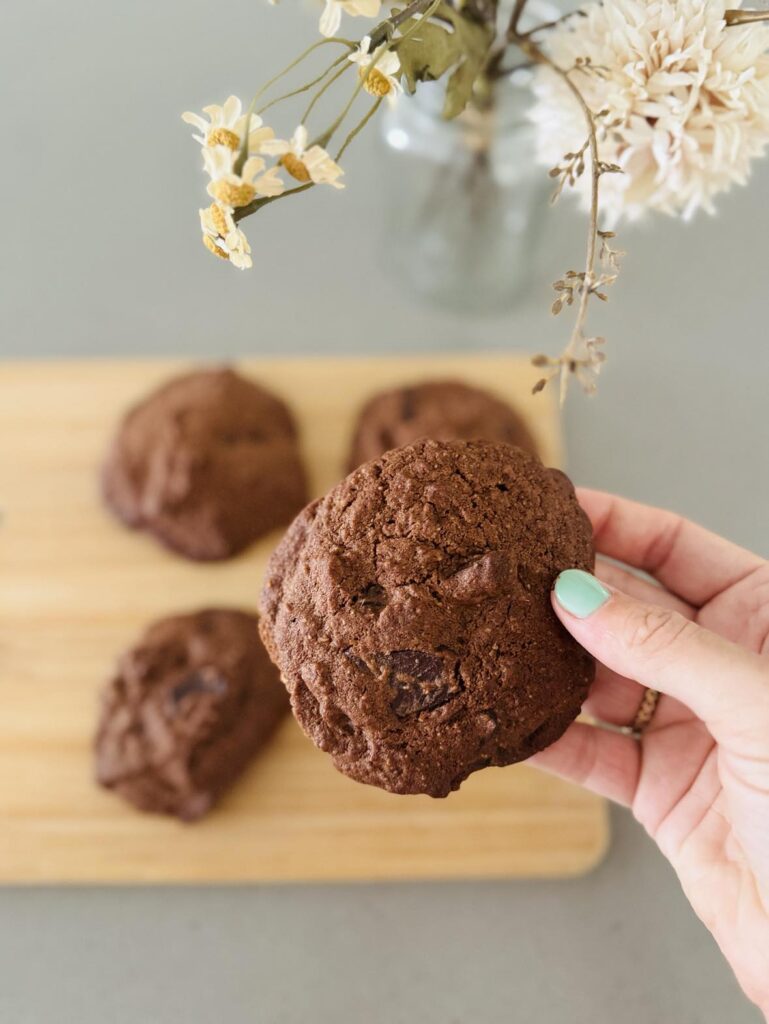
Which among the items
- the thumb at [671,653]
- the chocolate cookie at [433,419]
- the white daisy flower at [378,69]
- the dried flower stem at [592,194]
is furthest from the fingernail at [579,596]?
the chocolate cookie at [433,419]

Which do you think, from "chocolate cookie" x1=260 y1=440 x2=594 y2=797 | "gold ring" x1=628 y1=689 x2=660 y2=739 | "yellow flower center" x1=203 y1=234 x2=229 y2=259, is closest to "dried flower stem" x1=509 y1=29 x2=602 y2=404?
"chocolate cookie" x1=260 y1=440 x2=594 y2=797

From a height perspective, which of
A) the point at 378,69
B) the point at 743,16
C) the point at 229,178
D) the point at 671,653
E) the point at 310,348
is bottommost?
the point at 310,348

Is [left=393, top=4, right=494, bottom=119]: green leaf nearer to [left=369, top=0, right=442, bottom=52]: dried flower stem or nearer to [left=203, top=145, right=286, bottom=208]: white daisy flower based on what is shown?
[left=369, top=0, right=442, bottom=52]: dried flower stem

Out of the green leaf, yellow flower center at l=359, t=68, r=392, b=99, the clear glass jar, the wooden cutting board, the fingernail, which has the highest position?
the green leaf

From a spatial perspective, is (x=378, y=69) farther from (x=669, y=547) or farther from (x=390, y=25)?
(x=669, y=547)

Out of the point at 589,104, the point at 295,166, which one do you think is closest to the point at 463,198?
the point at 589,104

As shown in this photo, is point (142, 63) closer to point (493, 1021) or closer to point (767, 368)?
point (767, 368)

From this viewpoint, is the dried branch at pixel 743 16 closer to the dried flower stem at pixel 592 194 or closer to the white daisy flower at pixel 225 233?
the dried flower stem at pixel 592 194
